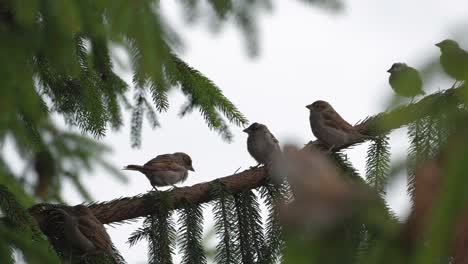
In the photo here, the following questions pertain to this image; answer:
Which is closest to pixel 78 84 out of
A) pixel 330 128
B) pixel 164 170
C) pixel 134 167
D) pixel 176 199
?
pixel 176 199

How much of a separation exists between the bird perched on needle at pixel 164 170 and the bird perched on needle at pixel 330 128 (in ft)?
4.76

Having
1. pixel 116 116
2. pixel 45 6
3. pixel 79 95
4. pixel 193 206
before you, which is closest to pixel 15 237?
pixel 45 6

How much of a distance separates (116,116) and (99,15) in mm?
1176

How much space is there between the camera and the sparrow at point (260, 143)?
5.34 meters

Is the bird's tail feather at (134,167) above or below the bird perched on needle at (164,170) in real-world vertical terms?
below

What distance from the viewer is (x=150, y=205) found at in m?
3.46

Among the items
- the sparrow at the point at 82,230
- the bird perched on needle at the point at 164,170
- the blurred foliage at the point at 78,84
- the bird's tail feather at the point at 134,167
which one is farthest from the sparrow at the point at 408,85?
the bird perched on needle at the point at 164,170

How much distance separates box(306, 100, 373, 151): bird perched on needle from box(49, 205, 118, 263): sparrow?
3.94ft

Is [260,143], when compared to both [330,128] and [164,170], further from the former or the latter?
[164,170]

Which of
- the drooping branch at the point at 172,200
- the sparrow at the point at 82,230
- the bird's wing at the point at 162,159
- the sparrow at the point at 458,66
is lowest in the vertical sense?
the sparrow at the point at 458,66

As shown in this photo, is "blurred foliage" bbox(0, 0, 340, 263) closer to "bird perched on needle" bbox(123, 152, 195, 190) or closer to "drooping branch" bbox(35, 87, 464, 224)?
"drooping branch" bbox(35, 87, 464, 224)

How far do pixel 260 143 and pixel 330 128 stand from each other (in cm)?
93

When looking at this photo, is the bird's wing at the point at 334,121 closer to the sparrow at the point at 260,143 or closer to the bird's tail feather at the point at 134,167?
the sparrow at the point at 260,143

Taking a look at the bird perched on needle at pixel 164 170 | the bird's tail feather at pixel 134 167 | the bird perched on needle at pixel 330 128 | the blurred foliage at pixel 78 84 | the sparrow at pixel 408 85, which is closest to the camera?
the sparrow at pixel 408 85
